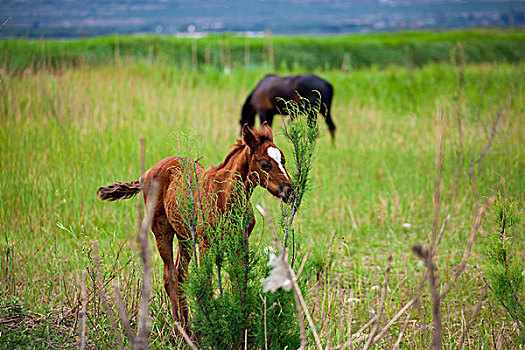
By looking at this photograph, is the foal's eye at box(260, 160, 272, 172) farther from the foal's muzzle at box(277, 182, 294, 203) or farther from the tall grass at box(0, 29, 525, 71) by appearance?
the tall grass at box(0, 29, 525, 71)

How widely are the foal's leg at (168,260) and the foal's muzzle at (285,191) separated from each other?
67 centimetres

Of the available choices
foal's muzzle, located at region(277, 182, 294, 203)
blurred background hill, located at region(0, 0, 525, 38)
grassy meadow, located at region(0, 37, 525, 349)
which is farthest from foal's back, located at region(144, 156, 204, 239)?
blurred background hill, located at region(0, 0, 525, 38)

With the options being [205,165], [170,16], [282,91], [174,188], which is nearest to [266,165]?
[174,188]

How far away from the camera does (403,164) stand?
610 cm

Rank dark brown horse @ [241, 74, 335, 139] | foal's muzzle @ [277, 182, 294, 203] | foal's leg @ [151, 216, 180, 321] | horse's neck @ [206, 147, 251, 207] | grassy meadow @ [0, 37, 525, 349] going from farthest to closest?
dark brown horse @ [241, 74, 335, 139]
grassy meadow @ [0, 37, 525, 349]
foal's leg @ [151, 216, 180, 321]
horse's neck @ [206, 147, 251, 207]
foal's muzzle @ [277, 182, 294, 203]

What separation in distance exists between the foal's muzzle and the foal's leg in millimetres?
671

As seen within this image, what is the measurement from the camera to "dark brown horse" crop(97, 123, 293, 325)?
2096mm

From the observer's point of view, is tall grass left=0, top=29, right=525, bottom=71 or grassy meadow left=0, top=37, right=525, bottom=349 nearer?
grassy meadow left=0, top=37, right=525, bottom=349

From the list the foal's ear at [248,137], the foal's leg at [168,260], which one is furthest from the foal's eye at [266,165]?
the foal's leg at [168,260]

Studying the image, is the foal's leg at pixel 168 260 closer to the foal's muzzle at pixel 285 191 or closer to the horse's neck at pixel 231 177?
the horse's neck at pixel 231 177

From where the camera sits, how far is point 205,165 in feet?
11.2

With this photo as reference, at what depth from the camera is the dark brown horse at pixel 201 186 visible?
2.10 meters

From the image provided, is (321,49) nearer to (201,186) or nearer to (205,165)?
(205,165)

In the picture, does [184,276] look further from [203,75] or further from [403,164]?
[203,75]
